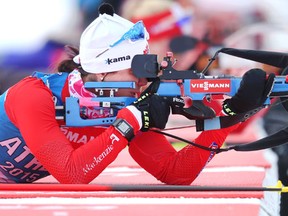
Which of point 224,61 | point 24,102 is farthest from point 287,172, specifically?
point 224,61

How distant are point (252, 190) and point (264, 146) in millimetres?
527

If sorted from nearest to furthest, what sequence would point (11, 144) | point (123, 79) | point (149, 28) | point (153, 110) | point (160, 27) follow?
point (153, 110)
point (123, 79)
point (11, 144)
point (149, 28)
point (160, 27)

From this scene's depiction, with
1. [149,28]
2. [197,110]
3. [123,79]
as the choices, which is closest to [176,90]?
[197,110]

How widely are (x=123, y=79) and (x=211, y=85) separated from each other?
0.49 m

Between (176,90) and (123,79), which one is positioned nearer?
(176,90)

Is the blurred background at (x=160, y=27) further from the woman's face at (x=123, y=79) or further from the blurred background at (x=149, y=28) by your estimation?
the woman's face at (x=123, y=79)

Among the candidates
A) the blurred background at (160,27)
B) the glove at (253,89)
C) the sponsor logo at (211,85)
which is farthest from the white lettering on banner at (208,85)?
the blurred background at (160,27)

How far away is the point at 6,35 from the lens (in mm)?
9000

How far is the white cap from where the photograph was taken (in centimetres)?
409

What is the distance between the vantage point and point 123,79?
407 cm

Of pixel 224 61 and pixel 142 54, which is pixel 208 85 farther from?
pixel 224 61

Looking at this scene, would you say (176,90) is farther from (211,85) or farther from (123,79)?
(123,79)

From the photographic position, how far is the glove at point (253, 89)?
3602 mm

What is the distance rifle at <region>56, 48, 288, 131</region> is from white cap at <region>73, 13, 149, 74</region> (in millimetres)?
124
